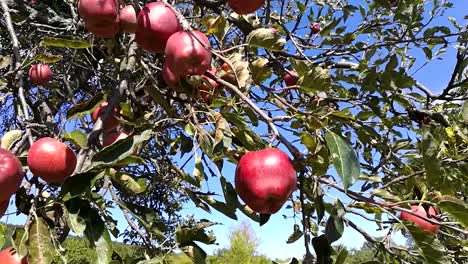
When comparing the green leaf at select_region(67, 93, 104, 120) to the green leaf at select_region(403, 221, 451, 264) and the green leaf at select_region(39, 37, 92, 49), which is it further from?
the green leaf at select_region(403, 221, 451, 264)

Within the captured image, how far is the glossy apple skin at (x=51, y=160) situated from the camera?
38.9 inches

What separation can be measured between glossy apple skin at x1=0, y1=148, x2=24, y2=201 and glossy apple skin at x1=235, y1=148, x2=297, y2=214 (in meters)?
0.40

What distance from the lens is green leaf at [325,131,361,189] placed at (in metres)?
0.86

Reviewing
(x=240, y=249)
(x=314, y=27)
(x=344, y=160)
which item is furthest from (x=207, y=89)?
(x=240, y=249)

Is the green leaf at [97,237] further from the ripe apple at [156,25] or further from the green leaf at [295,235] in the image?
the green leaf at [295,235]

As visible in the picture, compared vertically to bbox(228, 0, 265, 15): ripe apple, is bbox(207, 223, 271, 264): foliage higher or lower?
lower

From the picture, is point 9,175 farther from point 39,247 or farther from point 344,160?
point 344,160

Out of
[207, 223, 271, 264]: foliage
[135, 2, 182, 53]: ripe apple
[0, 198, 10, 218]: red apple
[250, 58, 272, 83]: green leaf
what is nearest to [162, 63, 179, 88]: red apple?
[135, 2, 182, 53]: ripe apple

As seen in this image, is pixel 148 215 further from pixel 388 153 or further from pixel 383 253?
pixel 388 153

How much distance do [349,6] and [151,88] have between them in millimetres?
1536

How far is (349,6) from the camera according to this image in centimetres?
246

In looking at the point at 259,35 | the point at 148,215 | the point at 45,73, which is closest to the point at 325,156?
the point at 259,35

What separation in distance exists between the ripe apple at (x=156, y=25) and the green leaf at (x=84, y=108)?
16 cm

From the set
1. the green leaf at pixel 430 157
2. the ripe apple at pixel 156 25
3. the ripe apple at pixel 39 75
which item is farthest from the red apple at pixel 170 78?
the ripe apple at pixel 39 75
